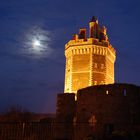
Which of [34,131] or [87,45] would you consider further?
[87,45]

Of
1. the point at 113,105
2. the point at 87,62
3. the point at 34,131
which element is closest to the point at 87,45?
the point at 87,62

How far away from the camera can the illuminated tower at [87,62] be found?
44000 mm

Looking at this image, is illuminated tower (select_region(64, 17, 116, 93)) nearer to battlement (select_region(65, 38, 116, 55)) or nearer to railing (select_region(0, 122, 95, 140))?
battlement (select_region(65, 38, 116, 55))

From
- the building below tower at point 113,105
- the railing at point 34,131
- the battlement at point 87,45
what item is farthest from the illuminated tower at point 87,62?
the building below tower at point 113,105

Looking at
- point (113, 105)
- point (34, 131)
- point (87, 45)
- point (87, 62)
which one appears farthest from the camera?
point (87, 45)

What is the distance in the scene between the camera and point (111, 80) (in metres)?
47.6

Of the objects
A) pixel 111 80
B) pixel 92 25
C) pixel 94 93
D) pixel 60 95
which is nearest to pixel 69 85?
pixel 111 80

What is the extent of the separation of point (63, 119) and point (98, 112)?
4897mm

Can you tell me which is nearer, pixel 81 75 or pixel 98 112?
Result: pixel 98 112

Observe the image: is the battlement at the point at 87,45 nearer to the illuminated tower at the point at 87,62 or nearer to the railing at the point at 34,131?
the illuminated tower at the point at 87,62

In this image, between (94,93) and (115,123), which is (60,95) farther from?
(115,123)

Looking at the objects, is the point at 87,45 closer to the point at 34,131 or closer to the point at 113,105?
the point at 113,105

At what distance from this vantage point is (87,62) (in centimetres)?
4466

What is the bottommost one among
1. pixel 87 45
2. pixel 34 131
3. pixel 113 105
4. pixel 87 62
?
pixel 34 131
